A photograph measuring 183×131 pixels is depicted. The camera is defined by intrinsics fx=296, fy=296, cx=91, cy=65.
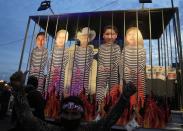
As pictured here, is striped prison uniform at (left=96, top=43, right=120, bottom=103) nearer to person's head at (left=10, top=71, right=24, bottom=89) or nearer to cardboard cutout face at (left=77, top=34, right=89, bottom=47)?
cardboard cutout face at (left=77, top=34, right=89, bottom=47)

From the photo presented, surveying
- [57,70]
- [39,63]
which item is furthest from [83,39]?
[39,63]

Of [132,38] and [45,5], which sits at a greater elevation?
[45,5]

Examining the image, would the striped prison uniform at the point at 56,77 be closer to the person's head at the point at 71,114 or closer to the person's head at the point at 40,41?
the person's head at the point at 40,41

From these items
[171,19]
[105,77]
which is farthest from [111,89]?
[171,19]

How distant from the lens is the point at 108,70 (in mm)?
6969

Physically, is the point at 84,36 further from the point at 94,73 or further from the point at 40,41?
the point at 40,41

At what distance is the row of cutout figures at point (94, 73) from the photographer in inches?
252

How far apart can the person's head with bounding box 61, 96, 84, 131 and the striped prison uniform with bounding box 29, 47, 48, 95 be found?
5.25 meters

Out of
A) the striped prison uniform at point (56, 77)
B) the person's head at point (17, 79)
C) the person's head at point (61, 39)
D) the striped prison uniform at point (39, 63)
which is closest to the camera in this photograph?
the person's head at point (17, 79)

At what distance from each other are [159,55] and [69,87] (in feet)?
9.68

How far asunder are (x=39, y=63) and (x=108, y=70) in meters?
1.99

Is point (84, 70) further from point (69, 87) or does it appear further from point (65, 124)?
point (65, 124)

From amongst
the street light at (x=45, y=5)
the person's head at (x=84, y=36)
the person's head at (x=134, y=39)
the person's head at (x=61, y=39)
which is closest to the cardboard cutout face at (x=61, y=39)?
the person's head at (x=61, y=39)

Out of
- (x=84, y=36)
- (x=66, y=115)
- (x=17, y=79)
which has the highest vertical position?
(x=84, y=36)
